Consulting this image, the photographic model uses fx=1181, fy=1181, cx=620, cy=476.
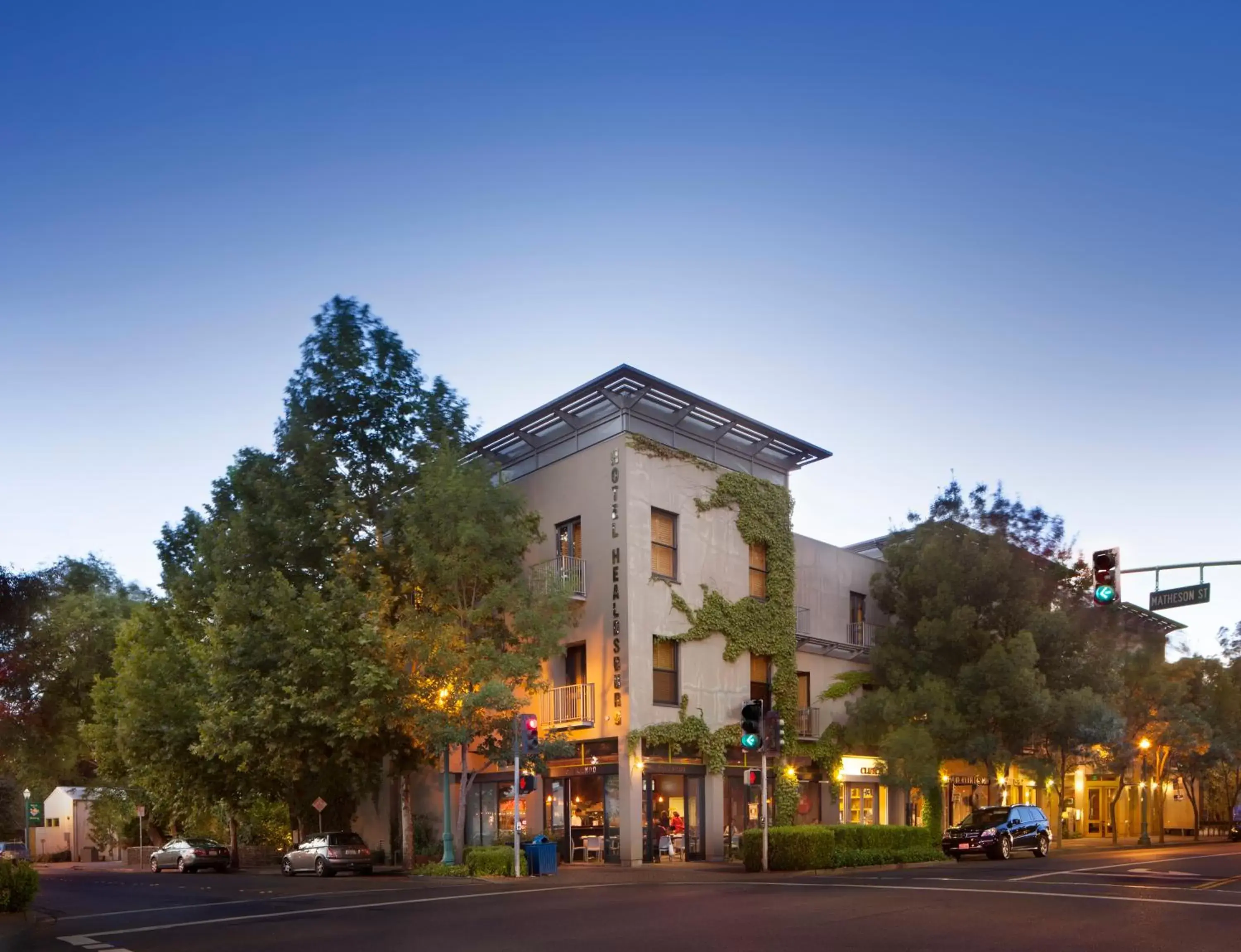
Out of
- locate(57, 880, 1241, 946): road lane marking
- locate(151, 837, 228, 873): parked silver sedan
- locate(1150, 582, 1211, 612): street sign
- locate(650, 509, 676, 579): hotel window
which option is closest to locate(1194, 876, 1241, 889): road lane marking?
→ locate(57, 880, 1241, 946): road lane marking

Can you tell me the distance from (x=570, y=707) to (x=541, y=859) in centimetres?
611

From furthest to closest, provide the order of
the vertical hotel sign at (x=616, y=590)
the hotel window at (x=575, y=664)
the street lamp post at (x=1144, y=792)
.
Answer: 1. the street lamp post at (x=1144, y=792)
2. the hotel window at (x=575, y=664)
3. the vertical hotel sign at (x=616, y=590)

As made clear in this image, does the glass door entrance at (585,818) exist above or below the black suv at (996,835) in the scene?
above

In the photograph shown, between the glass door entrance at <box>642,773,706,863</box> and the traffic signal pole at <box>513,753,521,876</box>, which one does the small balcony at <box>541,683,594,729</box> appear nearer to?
the glass door entrance at <box>642,773,706,863</box>

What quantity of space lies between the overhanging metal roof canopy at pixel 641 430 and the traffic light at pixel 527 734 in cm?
920

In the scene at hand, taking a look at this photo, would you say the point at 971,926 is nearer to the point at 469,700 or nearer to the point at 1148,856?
the point at 469,700

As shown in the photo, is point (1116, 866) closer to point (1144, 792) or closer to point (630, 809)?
point (630, 809)

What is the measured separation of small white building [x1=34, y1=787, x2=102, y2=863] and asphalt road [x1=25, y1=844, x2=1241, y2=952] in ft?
133

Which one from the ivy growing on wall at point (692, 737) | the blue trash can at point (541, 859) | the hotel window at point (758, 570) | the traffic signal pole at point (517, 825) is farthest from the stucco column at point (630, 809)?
the hotel window at point (758, 570)

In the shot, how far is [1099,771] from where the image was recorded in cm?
5009

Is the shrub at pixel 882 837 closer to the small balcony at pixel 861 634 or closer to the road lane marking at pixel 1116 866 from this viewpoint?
the road lane marking at pixel 1116 866

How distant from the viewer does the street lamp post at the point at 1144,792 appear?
157 feet

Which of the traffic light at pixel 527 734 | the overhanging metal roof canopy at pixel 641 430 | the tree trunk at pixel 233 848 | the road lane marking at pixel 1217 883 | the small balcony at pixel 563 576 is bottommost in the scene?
the tree trunk at pixel 233 848

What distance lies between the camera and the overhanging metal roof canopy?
33938mm
